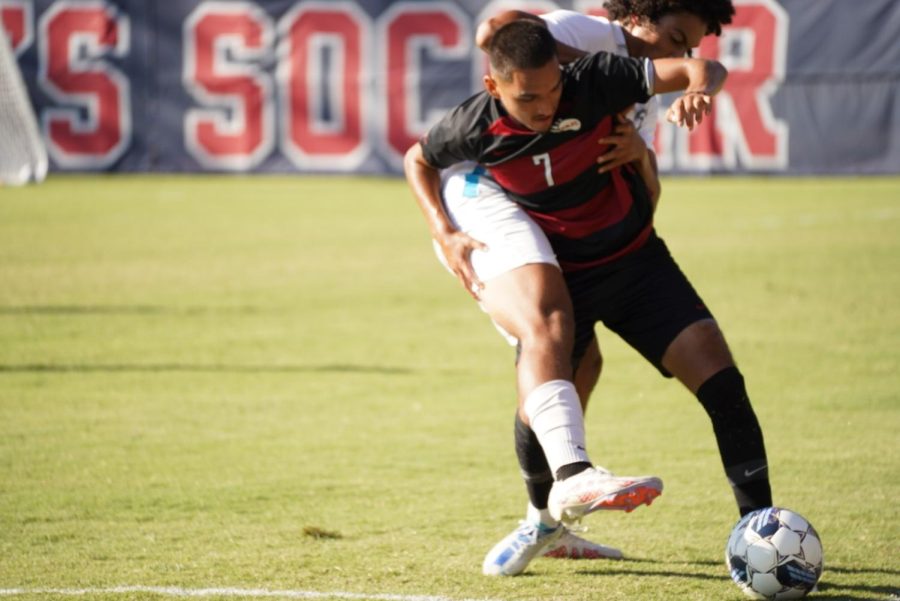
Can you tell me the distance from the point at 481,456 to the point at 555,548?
1686mm

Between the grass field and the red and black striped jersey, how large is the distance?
1.29 meters

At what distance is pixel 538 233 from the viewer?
16.8 ft

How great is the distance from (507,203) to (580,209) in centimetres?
27

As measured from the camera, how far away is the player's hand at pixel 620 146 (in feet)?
16.7

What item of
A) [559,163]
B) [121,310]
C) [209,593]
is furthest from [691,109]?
[121,310]

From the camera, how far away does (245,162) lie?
22.5 metres

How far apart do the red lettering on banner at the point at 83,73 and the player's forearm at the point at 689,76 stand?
60.7 ft

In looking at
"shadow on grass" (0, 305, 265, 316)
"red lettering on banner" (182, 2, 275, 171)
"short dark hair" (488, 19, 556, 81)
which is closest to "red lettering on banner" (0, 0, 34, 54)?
"red lettering on banner" (182, 2, 275, 171)

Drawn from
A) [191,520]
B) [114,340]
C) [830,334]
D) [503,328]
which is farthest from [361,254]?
[503,328]

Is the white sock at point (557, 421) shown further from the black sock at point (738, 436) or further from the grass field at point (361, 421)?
the grass field at point (361, 421)

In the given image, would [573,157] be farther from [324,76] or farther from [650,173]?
[324,76]

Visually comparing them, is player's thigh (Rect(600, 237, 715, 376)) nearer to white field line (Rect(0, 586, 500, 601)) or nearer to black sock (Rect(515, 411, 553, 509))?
black sock (Rect(515, 411, 553, 509))

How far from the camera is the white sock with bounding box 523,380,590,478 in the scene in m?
4.60

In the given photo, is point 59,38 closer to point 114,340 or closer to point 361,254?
point 361,254
